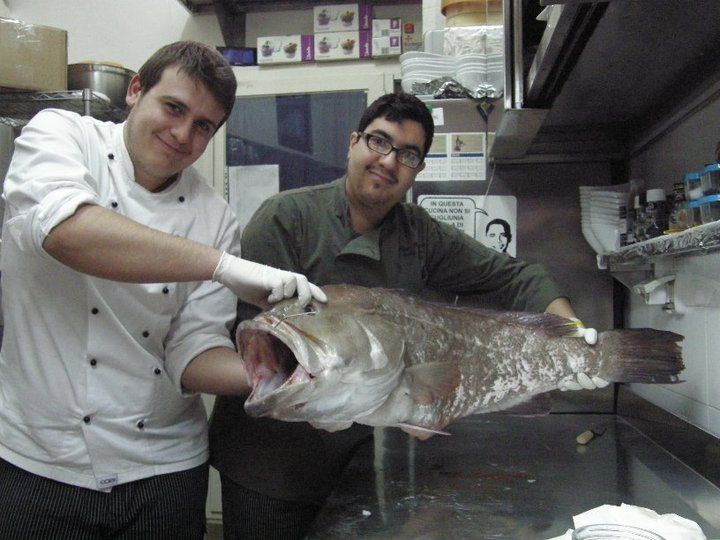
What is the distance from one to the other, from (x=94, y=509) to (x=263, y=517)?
437 mm

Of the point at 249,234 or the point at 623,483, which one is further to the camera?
the point at 249,234

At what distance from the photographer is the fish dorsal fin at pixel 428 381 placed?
139 cm

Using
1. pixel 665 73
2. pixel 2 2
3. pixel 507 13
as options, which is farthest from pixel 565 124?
pixel 2 2

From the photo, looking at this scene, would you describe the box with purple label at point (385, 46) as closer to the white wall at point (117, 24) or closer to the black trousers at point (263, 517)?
the white wall at point (117, 24)

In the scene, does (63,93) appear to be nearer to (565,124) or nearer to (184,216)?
(184,216)

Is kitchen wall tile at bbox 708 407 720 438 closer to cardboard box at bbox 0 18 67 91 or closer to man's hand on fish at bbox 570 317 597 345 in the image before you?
man's hand on fish at bbox 570 317 597 345

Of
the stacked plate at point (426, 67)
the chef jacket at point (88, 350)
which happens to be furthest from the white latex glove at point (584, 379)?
the stacked plate at point (426, 67)

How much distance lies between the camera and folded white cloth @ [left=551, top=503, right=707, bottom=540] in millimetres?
1191

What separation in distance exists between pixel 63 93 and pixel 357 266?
201 centimetres

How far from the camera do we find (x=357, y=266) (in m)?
1.97

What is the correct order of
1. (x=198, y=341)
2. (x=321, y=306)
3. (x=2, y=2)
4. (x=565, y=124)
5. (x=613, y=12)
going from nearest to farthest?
(x=321, y=306), (x=613, y=12), (x=198, y=341), (x=565, y=124), (x=2, y=2)

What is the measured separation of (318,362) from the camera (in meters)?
1.15

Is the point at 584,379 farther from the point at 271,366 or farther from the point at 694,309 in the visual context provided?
the point at 271,366

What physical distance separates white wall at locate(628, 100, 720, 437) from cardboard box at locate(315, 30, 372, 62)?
1.78 meters
